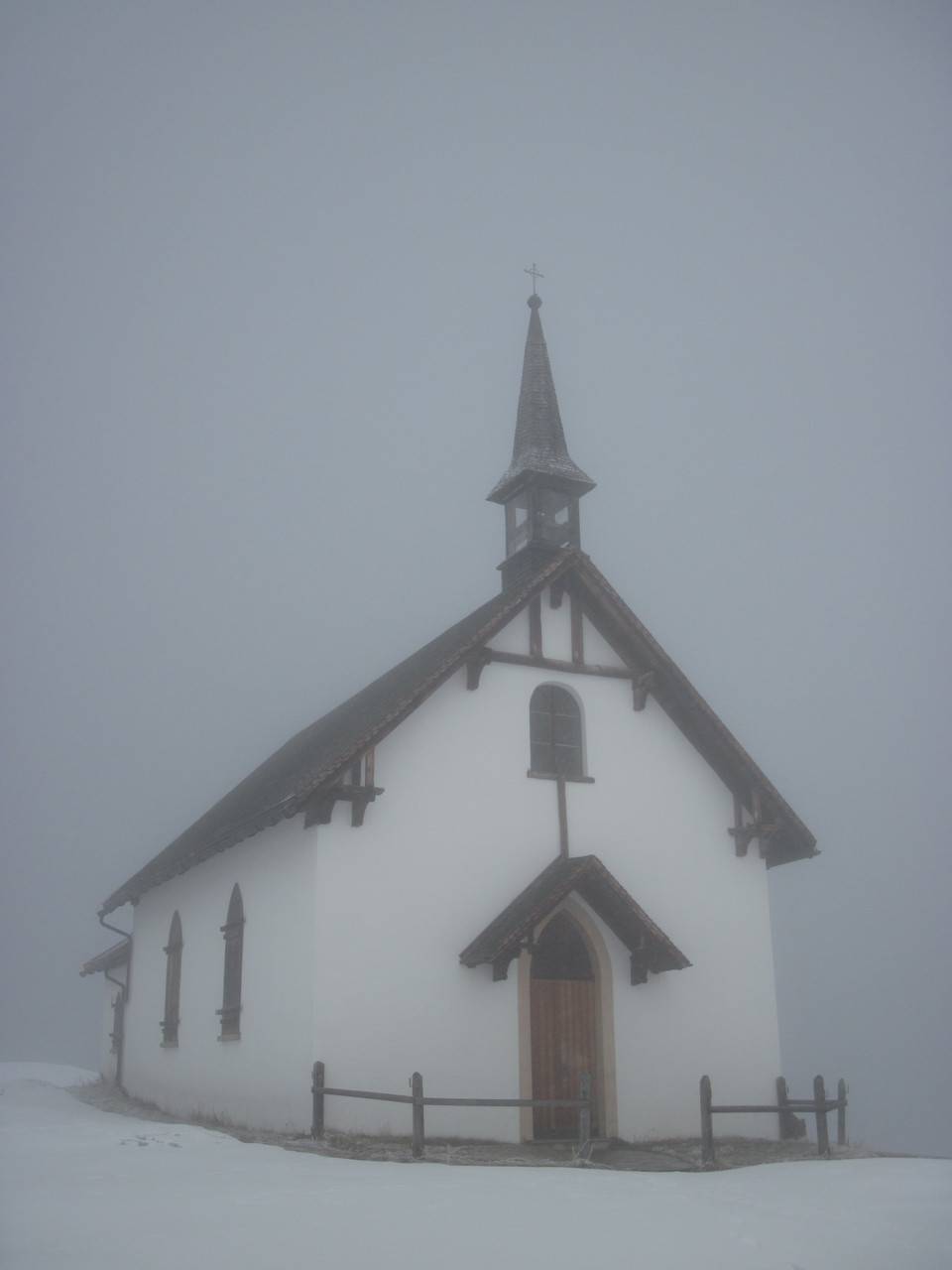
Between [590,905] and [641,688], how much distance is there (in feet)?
12.6

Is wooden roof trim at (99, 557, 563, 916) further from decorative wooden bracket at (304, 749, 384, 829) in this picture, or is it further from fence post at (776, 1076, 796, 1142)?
fence post at (776, 1076, 796, 1142)

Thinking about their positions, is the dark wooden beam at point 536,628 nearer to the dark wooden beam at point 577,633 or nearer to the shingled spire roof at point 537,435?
the dark wooden beam at point 577,633

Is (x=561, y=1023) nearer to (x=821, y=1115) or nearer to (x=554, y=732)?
(x=821, y=1115)

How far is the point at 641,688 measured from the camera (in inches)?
801

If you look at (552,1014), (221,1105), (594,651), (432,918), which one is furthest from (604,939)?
(221,1105)

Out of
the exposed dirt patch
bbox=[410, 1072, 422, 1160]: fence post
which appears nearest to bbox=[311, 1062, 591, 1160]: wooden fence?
bbox=[410, 1072, 422, 1160]: fence post

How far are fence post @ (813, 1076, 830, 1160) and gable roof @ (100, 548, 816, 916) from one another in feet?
15.4

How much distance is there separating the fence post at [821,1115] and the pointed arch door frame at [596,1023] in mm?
2954

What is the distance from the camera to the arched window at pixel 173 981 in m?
23.5

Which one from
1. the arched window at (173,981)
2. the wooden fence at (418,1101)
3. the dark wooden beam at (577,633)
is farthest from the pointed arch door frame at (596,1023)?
the arched window at (173,981)

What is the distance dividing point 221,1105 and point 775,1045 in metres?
9.15

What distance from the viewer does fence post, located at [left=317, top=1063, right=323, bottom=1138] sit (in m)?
15.6

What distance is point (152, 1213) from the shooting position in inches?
396

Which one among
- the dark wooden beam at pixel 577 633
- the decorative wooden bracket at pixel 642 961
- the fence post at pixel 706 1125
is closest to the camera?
the fence post at pixel 706 1125
